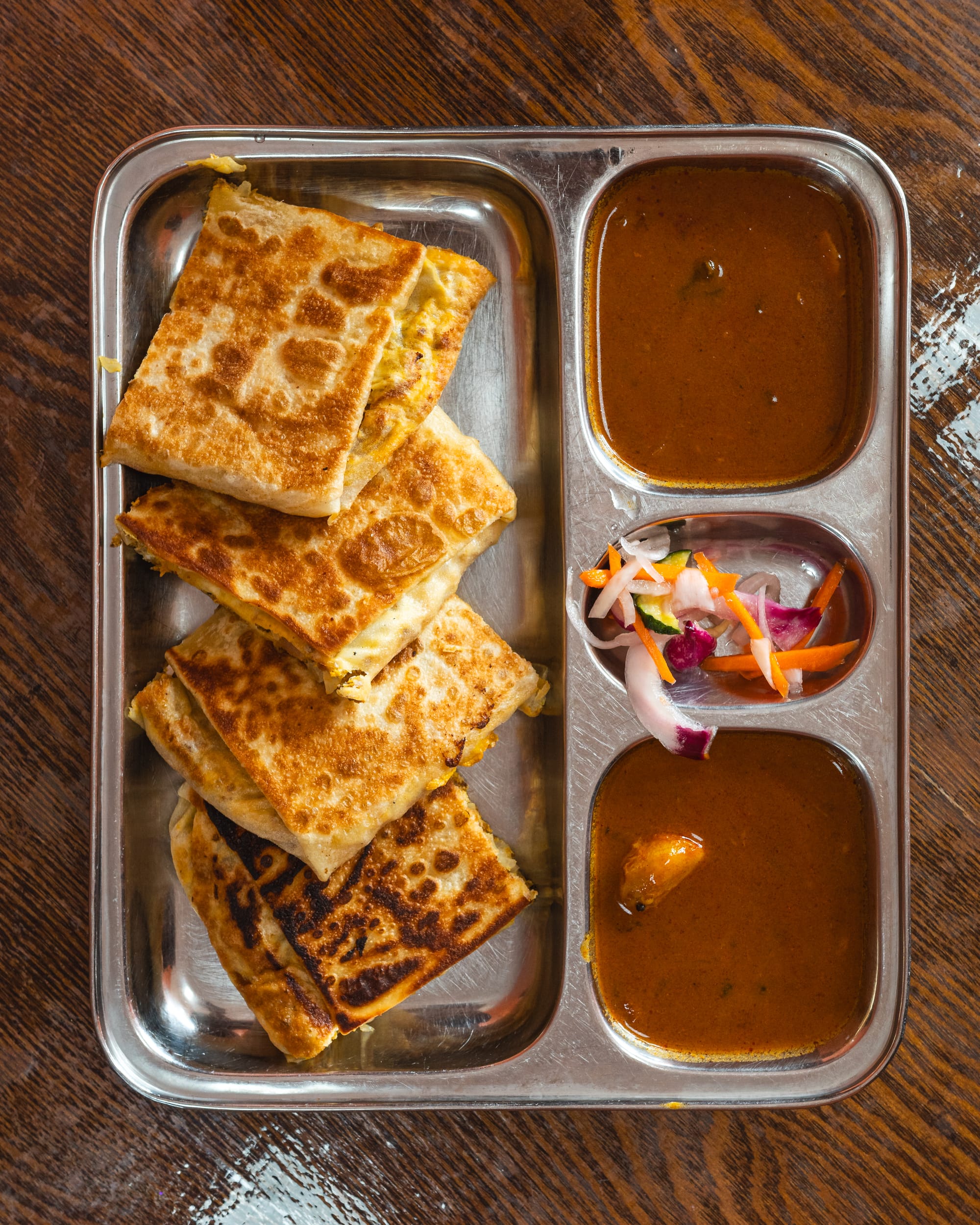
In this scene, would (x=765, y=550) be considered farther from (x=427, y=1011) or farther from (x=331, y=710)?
(x=427, y=1011)

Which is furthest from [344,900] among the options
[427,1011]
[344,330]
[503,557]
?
[344,330]

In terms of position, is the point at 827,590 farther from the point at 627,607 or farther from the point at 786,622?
the point at 627,607

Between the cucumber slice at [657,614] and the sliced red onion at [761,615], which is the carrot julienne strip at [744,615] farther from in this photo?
the cucumber slice at [657,614]

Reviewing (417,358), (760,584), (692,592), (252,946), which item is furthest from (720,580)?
(252,946)

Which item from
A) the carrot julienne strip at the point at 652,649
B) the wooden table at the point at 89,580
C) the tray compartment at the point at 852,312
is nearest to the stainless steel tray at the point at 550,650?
the tray compartment at the point at 852,312

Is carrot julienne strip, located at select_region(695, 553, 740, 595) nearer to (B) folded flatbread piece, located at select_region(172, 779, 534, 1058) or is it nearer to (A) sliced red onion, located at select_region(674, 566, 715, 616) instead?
(A) sliced red onion, located at select_region(674, 566, 715, 616)
